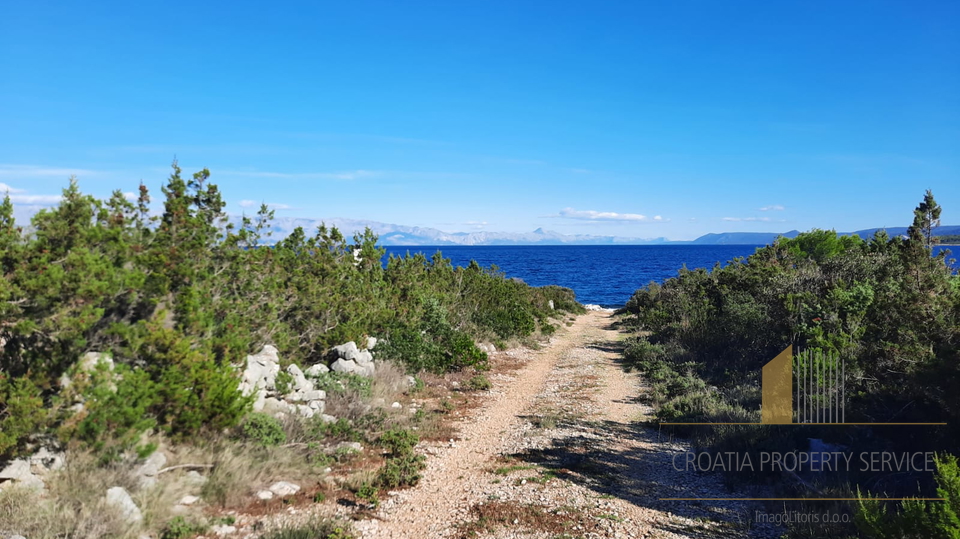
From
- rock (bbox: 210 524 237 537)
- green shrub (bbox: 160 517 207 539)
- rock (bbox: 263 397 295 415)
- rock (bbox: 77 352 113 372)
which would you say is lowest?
rock (bbox: 210 524 237 537)

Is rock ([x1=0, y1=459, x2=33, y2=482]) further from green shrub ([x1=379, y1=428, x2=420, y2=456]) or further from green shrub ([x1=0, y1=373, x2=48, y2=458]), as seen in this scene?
green shrub ([x1=379, y1=428, x2=420, y2=456])

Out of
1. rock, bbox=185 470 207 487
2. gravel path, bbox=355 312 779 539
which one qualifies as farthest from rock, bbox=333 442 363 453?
rock, bbox=185 470 207 487

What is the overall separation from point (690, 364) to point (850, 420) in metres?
7.28

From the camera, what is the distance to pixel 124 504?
5375 mm

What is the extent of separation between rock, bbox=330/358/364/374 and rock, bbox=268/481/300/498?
425 centimetres

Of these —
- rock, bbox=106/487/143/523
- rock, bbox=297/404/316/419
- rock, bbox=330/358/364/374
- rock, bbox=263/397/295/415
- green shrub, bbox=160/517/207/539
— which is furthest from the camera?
rock, bbox=330/358/364/374

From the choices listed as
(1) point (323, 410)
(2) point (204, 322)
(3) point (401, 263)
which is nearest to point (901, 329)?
(1) point (323, 410)

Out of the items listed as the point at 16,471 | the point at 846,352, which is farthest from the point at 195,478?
the point at 846,352

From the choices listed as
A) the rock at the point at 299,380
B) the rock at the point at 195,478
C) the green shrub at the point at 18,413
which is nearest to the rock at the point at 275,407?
the rock at the point at 299,380

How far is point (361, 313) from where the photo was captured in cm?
1275

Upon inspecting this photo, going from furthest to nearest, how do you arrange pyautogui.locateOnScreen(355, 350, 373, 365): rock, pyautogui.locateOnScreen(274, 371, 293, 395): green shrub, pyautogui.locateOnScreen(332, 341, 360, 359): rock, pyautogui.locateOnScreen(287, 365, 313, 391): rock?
pyautogui.locateOnScreen(355, 350, 373, 365): rock
pyautogui.locateOnScreen(332, 341, 360, 359): rock
pyautogui.locateOnScreen(287, 365, 313, 391): rock
pyautogui.locateOnScreen(274, 371, 293, 395): green shrub

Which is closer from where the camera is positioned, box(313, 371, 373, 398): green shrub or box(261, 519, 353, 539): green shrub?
box(261, 519, 353, 539): green shrub

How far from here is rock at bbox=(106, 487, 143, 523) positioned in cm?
532

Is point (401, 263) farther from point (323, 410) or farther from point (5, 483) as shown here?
point (5, 483)
